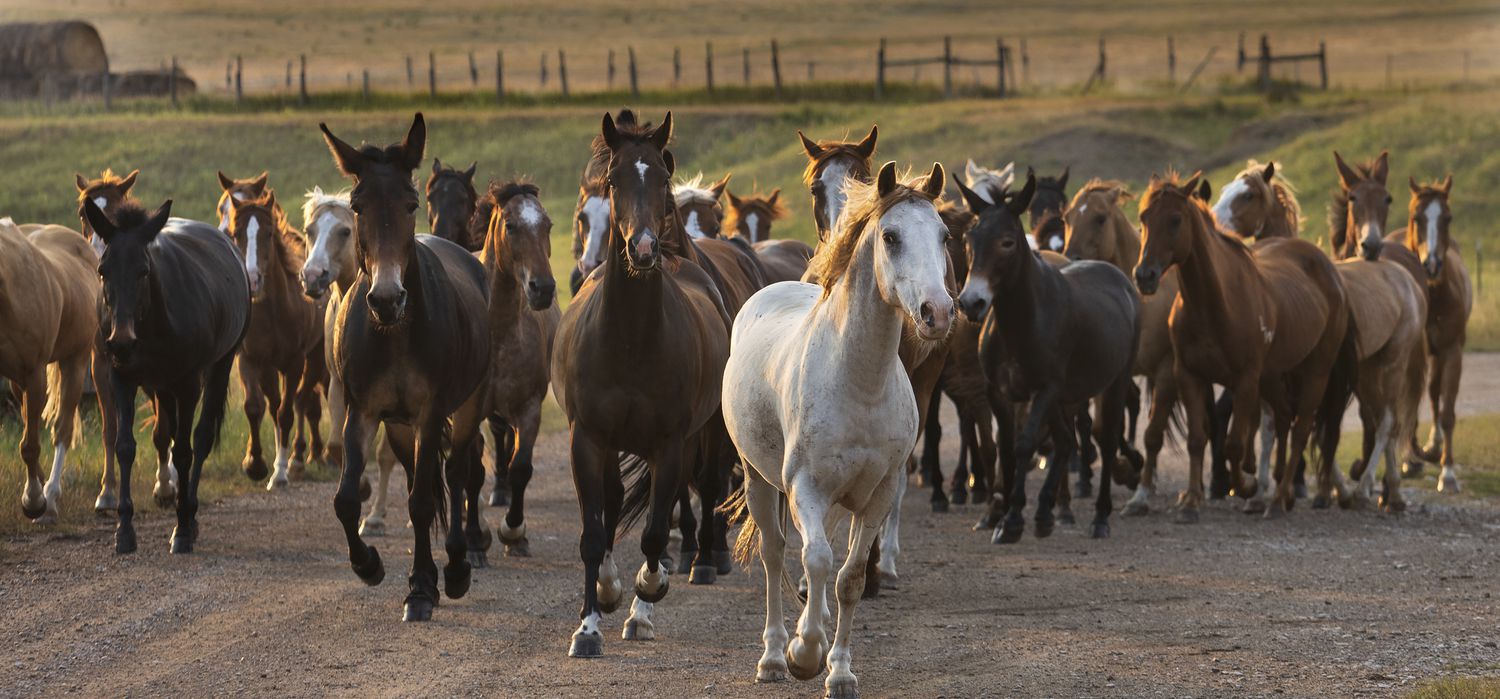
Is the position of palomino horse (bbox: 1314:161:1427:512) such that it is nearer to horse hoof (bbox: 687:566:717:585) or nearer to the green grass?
horse hoof (bbox: 687:566:717:585)

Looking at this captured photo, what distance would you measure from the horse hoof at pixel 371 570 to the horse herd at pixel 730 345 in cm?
2

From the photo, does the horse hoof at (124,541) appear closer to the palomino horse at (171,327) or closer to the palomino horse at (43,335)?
the palomino horse at (171,327)

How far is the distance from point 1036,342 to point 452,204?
146 inches

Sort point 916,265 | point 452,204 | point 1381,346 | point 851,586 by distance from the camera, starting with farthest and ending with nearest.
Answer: point 1381,346 → point 452,204 → point 851,586 → point 916,265

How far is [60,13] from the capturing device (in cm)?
A: 9456

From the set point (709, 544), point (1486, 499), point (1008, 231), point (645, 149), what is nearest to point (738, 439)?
point (645, 149)

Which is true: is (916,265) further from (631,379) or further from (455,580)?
(455,580)

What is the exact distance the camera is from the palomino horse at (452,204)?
10.6 metres

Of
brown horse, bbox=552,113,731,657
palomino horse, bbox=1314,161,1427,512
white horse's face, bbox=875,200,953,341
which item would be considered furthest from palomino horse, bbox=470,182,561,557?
palomino horse, bbox=1314,161,1427,512

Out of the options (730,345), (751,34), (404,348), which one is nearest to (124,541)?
(404,348)

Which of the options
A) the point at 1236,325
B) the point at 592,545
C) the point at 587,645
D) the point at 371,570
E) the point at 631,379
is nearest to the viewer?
the point at 587,645

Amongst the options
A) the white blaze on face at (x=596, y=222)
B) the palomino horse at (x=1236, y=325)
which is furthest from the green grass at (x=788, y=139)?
the white blaze on face at (x=596, y=222)

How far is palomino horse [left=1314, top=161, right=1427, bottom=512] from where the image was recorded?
12.8 meters

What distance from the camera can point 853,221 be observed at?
21.2ft
